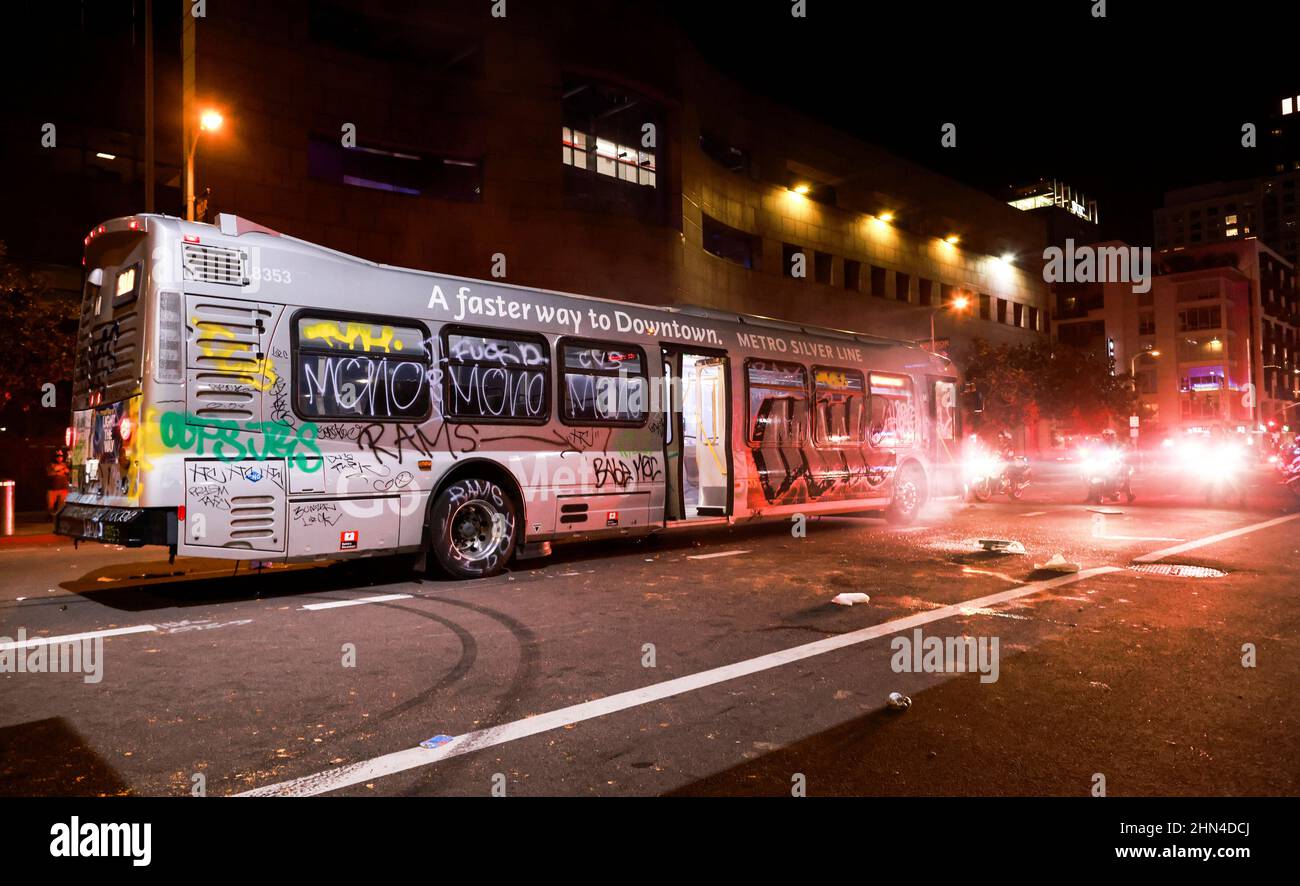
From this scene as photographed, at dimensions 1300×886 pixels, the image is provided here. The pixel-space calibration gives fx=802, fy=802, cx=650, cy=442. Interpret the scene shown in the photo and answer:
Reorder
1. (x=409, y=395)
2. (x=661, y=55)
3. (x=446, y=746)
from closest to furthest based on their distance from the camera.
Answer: (x=446, y=746) → (x=409, y=395) → (x=661, y=55)

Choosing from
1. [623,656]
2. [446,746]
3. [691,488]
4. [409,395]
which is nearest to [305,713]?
[446,746]

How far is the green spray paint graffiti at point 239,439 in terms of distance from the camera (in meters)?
7.01

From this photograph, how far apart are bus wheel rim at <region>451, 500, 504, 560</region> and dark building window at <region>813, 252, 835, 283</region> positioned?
3383 centimetres

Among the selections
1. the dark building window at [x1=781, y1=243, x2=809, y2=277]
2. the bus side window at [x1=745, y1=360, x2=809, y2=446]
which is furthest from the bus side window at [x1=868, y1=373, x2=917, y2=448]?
the dark building window at [x1=781, y1=243, x2=809, y2=277]

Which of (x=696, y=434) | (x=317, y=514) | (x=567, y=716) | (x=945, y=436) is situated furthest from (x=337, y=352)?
(x=945, y=436)

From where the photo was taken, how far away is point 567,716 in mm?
4277

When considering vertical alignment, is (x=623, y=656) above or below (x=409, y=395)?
below

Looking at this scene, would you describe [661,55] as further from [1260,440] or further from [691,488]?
[1260,440]

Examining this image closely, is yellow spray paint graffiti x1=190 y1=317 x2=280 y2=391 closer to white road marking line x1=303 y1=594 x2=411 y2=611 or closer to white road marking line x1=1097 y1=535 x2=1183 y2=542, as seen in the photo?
white road marking line x1=303 y1=594 x2=411 y2=611

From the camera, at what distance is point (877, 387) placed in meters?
14.6

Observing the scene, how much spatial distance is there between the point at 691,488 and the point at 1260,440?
95.2 meters

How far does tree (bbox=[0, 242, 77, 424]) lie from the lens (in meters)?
16.0

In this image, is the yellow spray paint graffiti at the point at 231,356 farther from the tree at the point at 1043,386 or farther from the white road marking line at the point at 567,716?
the tree at the point at 1043,386
